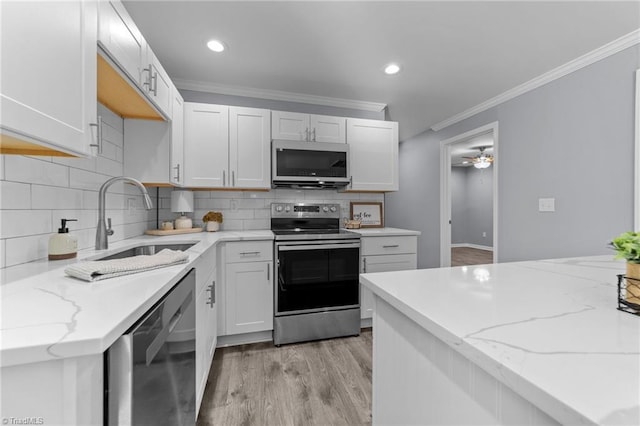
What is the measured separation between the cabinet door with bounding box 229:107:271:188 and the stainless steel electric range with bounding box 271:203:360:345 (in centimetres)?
67

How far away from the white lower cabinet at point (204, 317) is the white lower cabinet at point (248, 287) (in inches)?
9.2

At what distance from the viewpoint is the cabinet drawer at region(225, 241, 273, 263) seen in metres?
2.24

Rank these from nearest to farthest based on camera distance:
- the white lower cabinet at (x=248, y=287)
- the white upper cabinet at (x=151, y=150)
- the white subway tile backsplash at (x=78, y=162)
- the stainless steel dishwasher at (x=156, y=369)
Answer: the stainless steel dishwasher at (x=156, y=369)
the white subway tile backsplash at (x=78, y=162)
the white upper cabinet at (x=151, y=150)
the white lower cabinet at (x=248, y=287)

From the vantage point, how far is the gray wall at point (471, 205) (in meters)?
7.31

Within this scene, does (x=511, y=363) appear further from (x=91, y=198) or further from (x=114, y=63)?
(x=91, y=198)

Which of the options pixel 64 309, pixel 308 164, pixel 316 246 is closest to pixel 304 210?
pixel 308 164

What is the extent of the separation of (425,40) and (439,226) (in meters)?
2.73

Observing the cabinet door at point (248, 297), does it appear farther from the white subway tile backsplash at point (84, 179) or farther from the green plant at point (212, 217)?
the white subway tile backsplash at point (84, 179)

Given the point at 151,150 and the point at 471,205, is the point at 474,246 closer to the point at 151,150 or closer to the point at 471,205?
the point at 471,205

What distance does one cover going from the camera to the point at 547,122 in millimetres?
2582

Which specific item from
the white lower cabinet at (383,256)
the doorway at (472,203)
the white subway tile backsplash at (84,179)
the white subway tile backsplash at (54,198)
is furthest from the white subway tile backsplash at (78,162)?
the doorway at (472,203)

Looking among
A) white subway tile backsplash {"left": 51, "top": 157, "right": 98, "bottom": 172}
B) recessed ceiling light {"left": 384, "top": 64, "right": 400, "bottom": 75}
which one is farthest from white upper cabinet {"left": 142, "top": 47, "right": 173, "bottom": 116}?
recessed ceiling light {"left": 384, "top": 64, "right": 400, "bottom": 75}

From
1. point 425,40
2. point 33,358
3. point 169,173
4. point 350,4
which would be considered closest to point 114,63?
point 169,173

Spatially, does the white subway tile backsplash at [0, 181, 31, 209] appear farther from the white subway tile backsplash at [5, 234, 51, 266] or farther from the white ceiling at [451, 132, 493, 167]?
the white ceiling at [451, 132, 493, 167]
